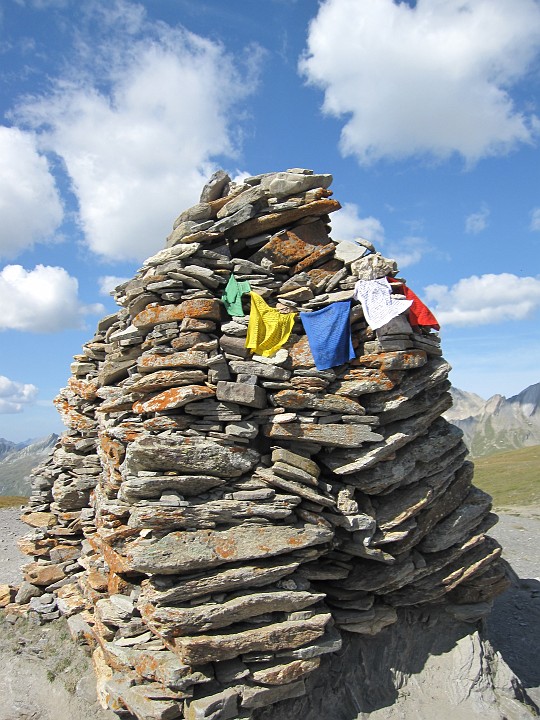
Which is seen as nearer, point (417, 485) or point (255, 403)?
point (255, 403)

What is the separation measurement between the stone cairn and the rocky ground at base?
51.1 inches

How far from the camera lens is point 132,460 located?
50.9ft

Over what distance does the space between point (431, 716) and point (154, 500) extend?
39.3 feet

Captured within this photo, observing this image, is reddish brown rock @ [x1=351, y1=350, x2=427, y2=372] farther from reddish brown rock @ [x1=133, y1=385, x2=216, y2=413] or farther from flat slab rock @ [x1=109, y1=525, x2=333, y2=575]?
flat slab rock @ [x1=109, y1=525, x2=333, y2=575]

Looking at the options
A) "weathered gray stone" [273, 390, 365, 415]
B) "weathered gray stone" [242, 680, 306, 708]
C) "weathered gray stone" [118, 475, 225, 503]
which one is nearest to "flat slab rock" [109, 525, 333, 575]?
"weathered gray stone" [118, 475, 225, 503]

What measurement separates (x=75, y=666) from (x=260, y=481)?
13.4 m

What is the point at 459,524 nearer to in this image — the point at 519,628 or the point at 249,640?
the point at 249,640

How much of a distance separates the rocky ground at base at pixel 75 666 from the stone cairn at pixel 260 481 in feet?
4.26

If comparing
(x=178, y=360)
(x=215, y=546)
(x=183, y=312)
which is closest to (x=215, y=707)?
(x=215, y=546)

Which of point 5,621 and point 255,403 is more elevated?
point 255,403

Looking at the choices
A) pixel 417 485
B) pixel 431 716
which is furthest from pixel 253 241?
pixel 431 716

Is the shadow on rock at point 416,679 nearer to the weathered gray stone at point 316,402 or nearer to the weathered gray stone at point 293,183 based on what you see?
the weathered gray stone at point 316,402

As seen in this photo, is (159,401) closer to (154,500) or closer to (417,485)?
(154,500)

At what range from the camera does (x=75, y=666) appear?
21.4 metres
